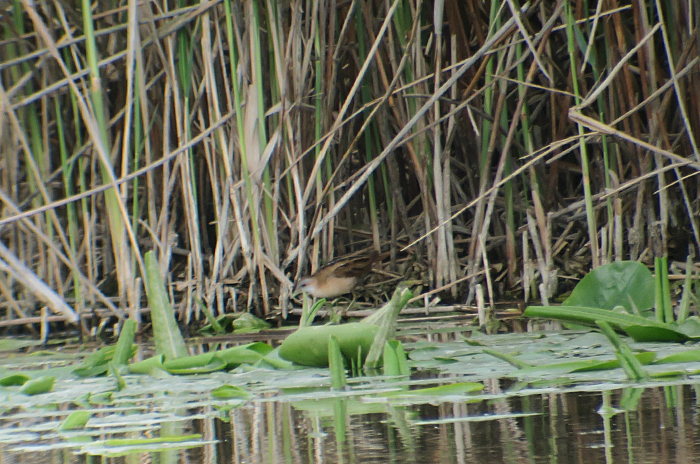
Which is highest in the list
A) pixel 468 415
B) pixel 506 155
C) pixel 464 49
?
pixel 464 49

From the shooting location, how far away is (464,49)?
345cm

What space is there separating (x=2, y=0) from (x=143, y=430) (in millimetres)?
2847

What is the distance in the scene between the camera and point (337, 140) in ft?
12.0

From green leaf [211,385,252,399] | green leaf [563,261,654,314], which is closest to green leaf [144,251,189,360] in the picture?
green leaf [211,385,252,399]

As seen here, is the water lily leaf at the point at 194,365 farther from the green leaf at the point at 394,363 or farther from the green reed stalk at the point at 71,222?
the green reed stalk at the point at 71,222

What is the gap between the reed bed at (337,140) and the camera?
3057 millimetres

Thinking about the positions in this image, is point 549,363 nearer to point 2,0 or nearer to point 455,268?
point 455,268

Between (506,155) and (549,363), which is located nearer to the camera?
(549,363)

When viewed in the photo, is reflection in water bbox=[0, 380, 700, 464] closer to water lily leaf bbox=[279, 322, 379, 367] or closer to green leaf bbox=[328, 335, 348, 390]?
green leaf bbox=[328, 335, 348, 390]

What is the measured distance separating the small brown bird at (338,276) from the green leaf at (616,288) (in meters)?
1.09

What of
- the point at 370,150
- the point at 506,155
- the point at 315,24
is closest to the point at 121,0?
the point at 315,24

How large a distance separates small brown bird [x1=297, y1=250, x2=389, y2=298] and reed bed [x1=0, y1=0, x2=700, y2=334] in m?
0.08

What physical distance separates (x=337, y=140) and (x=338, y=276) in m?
0.61

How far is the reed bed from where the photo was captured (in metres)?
3.06
